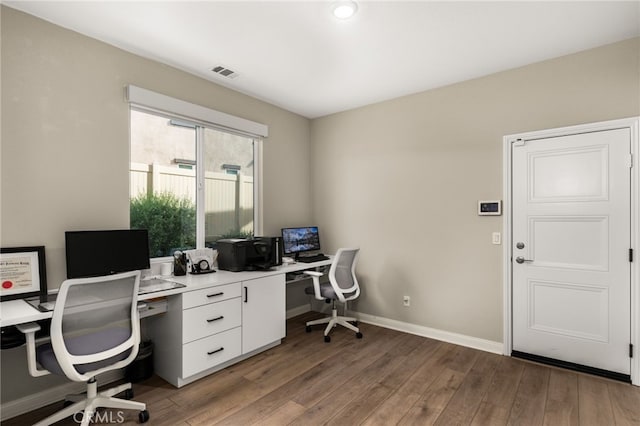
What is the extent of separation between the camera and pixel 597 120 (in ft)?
8.78

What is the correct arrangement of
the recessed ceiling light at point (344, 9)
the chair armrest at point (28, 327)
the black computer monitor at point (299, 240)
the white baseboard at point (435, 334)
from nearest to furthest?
1. the chair armrest at point (28, 327)
2. the recessed ceiling light at point (344, 9)
3. the white baseboard at point (435, 334)
4. the black computer monitor at point (299, 240)

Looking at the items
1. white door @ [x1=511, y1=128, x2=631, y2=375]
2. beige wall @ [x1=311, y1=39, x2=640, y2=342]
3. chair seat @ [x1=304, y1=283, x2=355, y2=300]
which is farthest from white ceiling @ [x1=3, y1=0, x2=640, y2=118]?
chair seat @ [x1=304, y1=283, x2=355, y2=300]

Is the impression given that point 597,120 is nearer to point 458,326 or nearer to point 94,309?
point 458,326

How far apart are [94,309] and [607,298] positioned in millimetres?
3763

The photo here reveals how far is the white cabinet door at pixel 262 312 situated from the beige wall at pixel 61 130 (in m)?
1.23

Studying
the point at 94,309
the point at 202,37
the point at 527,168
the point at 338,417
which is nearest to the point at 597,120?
the point at 527,168

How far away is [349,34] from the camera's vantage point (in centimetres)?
248

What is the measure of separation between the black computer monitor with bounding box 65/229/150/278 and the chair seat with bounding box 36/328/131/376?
53cm

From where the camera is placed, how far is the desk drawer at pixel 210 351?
8.20ft

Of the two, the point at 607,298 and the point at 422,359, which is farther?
the point at 422,359

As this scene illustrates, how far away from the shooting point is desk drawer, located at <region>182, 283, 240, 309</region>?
2.51 m

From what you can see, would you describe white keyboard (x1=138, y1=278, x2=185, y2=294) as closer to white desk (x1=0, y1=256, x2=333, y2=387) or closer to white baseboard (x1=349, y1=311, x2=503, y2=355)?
white desk (x1=0, y1=256, x2=333, y2=387)

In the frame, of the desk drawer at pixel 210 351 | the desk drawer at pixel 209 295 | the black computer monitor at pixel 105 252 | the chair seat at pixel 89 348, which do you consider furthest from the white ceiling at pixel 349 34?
the desk drawer at pixel 210 351

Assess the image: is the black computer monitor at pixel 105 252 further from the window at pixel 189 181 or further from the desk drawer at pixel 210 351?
the desk drawer at pixel 210 351
